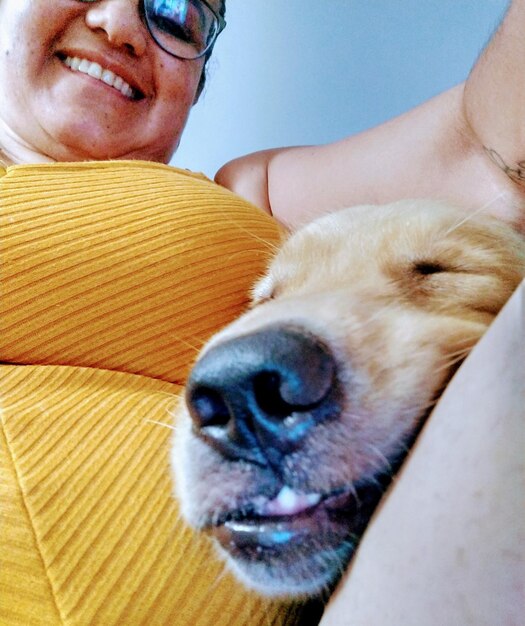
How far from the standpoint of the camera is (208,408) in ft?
2.07

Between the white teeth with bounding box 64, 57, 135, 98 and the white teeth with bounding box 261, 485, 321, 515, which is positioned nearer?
the white teeth with bounding box 261, 485, 321, 515

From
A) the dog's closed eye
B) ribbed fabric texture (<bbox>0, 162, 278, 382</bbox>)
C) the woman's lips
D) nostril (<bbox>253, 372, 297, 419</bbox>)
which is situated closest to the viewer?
nostril (<bbox>253, 372, 297, 419</bbox>)

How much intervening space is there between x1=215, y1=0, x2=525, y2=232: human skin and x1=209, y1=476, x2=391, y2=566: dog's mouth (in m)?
0.82

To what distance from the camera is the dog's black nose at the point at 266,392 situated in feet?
1.89

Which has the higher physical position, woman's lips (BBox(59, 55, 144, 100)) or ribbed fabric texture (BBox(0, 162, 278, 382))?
woman's lips (BBox(59, 55, 144, 100))

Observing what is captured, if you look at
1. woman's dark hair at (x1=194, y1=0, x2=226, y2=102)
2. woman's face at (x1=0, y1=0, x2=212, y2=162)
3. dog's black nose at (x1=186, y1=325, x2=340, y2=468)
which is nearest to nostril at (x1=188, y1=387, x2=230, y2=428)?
dog's black nose at (x1=186, y1=325, x2=340, y2=468)

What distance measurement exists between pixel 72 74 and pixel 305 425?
1760 mm

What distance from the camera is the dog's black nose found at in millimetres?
577

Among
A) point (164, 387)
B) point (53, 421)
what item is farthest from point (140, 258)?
point (53, 421)

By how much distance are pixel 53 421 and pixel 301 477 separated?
1.65 feet

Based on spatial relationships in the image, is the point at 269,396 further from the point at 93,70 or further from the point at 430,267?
the point at 93,70

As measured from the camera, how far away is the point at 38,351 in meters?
1.12

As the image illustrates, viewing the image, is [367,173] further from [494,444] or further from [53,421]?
[494,444]

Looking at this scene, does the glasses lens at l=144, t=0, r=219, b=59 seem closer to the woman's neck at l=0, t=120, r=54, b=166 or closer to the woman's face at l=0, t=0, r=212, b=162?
the woman's face at l=0, t=0, r=212, b=162
